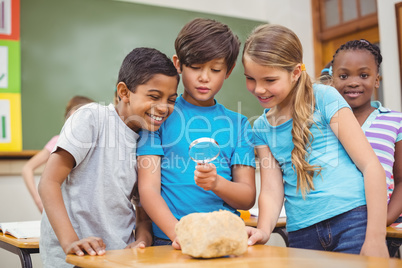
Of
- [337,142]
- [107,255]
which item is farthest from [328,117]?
[107,255]

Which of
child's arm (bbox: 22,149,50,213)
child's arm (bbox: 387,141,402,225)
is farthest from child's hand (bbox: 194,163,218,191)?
child's arm (bbox: 22,149,50,213)

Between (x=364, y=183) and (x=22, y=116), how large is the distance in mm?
3180

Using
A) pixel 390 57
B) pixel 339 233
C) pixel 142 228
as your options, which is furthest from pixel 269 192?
pixel 390 57

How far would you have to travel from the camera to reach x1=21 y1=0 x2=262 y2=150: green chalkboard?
12.6 feet

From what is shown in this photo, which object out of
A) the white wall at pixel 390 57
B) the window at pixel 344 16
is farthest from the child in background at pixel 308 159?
the window at pixel 344 16

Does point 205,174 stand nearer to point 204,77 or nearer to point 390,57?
point 204,77

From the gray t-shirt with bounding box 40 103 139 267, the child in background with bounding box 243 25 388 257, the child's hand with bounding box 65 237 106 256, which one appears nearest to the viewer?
the child's hand with bounding box 65 237 106 256

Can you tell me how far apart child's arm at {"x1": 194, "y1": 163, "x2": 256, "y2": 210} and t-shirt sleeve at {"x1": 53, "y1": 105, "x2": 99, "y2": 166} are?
0.43 metres

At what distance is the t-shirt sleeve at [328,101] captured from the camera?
143 centimetres

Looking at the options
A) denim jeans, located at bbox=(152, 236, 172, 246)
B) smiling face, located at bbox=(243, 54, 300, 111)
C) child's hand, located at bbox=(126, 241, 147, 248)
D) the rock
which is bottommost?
denim jeans, located at bbox=(152, 236, 172, 246)

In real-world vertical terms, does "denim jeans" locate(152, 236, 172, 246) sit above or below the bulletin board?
below

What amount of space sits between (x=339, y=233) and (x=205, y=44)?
771 millimetres

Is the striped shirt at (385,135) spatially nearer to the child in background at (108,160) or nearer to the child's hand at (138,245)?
the child in background at (108,160)

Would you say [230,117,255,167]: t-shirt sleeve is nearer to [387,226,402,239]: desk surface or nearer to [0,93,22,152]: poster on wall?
[387,226,402,239]: desk surface
